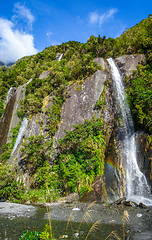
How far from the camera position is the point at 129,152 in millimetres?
9539

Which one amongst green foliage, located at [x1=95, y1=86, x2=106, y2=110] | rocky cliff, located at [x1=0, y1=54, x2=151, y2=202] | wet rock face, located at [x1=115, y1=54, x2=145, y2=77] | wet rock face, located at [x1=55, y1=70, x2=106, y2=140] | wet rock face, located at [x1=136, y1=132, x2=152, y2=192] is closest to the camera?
wet rock face, located at [x1=136, y1=132, x2=152, y2=192]

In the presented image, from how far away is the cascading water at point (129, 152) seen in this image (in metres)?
7.70

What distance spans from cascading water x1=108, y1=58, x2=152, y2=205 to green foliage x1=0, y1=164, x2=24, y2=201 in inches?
275

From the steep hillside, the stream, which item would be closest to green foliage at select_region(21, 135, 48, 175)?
the steep hillside

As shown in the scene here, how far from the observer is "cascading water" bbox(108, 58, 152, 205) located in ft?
25.3

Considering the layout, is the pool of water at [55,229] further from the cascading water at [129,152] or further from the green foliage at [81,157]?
the cascading water at [129,152]

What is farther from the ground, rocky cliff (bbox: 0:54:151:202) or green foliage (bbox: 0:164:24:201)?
rocky cliff (bbox: 0:54:151:202)

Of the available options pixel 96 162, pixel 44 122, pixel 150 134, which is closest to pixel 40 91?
pixel 44 122

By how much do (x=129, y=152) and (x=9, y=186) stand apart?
8.69 m

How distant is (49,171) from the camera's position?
9.36 m

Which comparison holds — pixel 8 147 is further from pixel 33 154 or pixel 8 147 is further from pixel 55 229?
pixel 55 229

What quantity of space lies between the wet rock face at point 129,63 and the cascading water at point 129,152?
0.97 metres

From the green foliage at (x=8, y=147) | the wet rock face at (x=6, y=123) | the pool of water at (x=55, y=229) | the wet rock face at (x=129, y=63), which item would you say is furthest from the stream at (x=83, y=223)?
the wet rock face at (x=129, y=63)

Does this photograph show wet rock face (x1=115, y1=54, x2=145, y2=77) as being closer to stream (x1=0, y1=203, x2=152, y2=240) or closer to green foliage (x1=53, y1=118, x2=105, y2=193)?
green foliage (x1=53, y1=118, x2=105, y2=193)
